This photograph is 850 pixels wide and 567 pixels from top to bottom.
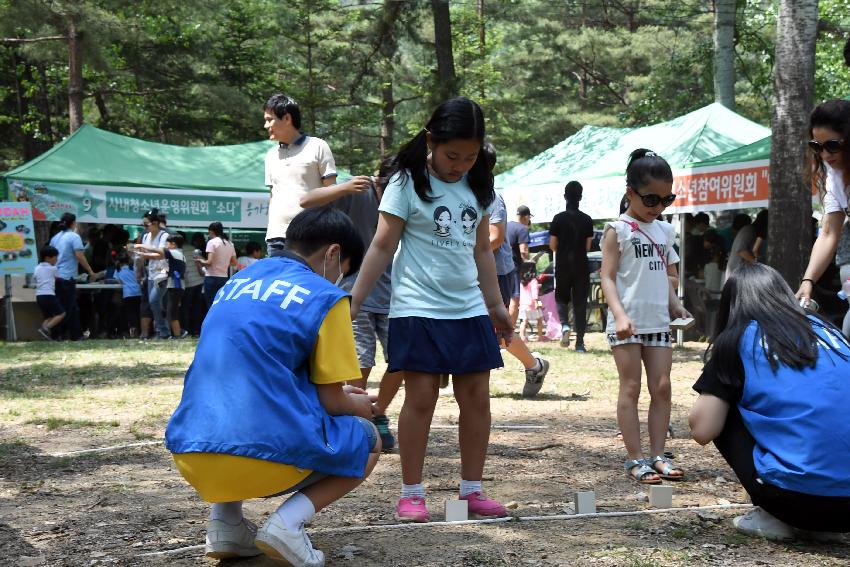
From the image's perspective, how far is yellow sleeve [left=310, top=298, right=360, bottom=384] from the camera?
306cm

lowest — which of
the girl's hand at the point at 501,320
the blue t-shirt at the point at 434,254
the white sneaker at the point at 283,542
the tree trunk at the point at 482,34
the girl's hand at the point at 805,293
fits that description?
the white sneaker at the point at 283,542

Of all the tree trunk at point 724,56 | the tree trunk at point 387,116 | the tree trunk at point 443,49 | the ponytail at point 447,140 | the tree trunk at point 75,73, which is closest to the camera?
the ponytail at point 447,140

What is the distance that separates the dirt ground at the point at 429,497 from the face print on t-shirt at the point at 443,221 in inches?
43.3

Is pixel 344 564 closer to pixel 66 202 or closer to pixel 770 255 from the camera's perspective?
pixel 770 255

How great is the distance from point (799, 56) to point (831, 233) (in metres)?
5.51

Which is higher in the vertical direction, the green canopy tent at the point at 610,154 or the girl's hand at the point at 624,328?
the green canopy tent at the point at 610,154

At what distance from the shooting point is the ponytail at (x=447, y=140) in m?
3.78

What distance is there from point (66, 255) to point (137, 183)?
6.58ft

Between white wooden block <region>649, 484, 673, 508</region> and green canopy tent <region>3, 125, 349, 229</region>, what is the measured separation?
1340 centimetres

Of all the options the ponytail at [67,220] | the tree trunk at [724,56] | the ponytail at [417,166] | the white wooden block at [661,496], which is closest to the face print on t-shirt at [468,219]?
the ponytail at [417,166]

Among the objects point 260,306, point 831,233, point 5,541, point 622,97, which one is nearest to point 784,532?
point 831,233

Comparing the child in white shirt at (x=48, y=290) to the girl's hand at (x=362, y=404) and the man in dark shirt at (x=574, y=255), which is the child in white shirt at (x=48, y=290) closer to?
the man in dark shirt at (x=574, y=255)

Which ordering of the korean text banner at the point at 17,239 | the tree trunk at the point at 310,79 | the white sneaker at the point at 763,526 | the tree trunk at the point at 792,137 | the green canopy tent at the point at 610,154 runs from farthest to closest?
the tree trunk at the point at 310,79, the korean text banner at the point at 17,239, the green canopy tent at the point at 610,154, the tree trunk at the point at 792,137, the white sneaker at the point at 763,526

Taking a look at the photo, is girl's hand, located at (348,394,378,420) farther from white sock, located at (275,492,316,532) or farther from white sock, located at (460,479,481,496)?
white sock, located at (460,479,481,496)
